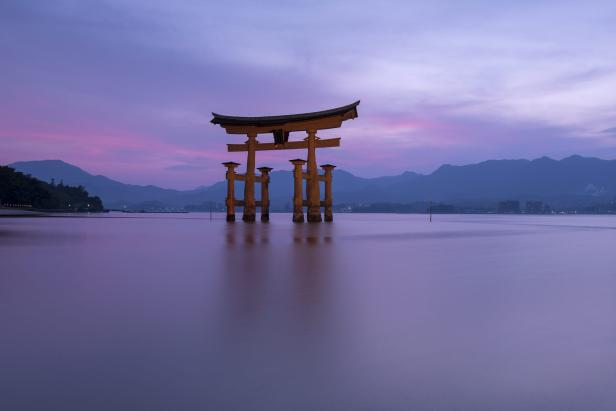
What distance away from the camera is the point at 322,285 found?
7359mm

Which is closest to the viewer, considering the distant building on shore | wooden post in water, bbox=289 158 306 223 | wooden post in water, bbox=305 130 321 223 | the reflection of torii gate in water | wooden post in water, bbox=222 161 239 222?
the reflection of torii gate in water

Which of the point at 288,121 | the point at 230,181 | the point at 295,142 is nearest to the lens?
the point at 288,121

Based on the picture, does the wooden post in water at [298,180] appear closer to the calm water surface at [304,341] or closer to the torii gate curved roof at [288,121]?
the torii gate curved roof at [288,121]

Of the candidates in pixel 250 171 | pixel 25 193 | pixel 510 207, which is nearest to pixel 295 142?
pixel 250 171

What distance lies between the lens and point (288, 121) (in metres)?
32.8

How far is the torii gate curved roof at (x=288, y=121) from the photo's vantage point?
30.7 m

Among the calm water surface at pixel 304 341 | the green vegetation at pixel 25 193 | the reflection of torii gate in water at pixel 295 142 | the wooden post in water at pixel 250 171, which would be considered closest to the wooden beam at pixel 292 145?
the reflection of torii gate in water at pixel 295 142

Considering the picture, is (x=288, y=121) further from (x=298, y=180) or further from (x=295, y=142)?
(x=298, y=180)

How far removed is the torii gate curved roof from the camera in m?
30.7

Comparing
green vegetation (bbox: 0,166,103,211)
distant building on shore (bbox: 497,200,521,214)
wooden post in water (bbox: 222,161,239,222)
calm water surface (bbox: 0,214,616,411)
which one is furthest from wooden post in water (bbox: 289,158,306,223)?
distant building on shore (bbox: 497,200,521,214)

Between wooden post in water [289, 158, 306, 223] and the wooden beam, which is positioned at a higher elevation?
the wooden beam

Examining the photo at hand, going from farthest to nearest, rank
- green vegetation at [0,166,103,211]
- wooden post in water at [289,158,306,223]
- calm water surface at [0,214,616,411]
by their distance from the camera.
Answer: green vegetation at [0,166,103,211], wooden post in water at [289,158,306,223], calm water surface at [0,214,616,411]

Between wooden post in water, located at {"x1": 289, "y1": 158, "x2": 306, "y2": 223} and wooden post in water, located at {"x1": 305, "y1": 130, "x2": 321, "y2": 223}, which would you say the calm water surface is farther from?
wooden post in water, located at {"x1": 289, "y1": 158, "x2": 306, "y2": 223}

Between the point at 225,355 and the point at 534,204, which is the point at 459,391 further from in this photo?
the point at 534,204
